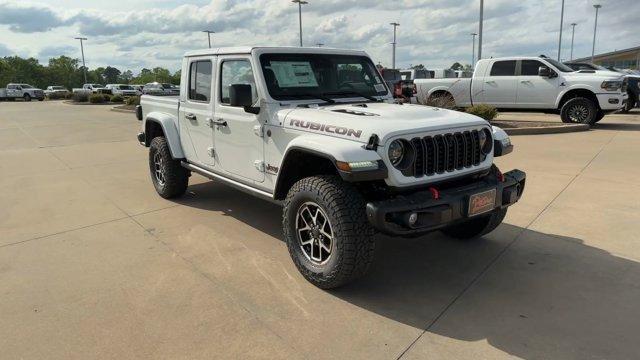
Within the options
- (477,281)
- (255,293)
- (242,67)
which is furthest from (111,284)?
(477,281)

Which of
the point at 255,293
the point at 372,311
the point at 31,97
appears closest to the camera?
the point at 372,311

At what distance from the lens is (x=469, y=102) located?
44.8 ft

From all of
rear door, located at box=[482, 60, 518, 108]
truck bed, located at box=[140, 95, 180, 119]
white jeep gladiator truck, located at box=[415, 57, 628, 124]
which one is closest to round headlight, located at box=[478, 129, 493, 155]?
truck bed, located at box=[140, 95, 180, 119]

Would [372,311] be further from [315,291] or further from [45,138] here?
[45,138]

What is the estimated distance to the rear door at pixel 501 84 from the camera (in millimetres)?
12797

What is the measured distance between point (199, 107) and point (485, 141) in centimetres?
294

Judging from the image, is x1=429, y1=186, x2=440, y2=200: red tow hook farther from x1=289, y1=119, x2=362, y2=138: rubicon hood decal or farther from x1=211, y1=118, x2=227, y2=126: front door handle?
x1=211, y1=118, x2=227, y2=126: front door handle

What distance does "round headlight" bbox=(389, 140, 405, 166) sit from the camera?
10.6 ft

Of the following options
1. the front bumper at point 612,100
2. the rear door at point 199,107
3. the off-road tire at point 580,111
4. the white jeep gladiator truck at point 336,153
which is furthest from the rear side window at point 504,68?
the rear door at point 199,107

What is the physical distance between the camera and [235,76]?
14.9 ft

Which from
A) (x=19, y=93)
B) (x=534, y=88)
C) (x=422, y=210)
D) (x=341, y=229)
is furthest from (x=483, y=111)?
(x=19, y=93)

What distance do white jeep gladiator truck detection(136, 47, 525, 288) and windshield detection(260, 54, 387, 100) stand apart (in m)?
0.01

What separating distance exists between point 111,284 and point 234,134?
67.2 inches

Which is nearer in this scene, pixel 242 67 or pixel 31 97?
pixel 242 67
